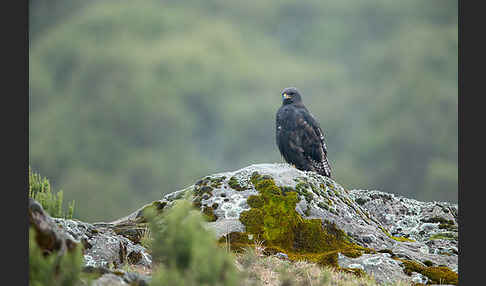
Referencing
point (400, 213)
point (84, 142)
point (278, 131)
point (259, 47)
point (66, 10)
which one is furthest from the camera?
point (66, 10)

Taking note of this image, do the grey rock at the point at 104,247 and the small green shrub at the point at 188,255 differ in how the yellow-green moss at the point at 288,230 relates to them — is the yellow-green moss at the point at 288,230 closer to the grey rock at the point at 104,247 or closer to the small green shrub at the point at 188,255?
the grey rock at the point at 104,247

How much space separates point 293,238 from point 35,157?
84.9 meters

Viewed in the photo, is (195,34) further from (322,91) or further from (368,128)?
(368,128)

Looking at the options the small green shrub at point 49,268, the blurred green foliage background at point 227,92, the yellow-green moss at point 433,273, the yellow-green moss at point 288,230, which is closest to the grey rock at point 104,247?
the yellow-green moss at point 288,230

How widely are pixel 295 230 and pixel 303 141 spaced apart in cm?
425

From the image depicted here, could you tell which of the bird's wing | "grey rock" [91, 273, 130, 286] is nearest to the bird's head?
the bird's wing

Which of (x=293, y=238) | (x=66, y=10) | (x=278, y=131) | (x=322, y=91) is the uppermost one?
(x=66, y=10)

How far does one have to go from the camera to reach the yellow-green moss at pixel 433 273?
24.0ft

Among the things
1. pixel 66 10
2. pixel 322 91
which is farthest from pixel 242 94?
pixel 66 10

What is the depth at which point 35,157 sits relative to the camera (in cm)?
8562

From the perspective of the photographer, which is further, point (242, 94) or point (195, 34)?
point (195, 34)

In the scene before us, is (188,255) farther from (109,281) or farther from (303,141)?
(303,141)

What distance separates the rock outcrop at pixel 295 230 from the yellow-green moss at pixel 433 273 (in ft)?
0.05

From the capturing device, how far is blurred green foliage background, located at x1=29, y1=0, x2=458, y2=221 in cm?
7975
